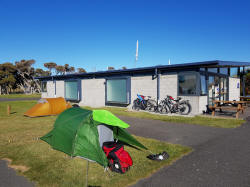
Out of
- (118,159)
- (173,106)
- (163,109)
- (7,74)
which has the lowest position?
(118,159)

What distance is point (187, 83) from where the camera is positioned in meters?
11.2

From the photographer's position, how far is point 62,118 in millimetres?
5129

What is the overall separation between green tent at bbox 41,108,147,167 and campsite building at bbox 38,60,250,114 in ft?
24.3

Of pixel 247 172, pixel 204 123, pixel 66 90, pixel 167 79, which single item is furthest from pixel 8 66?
pixel 247 172

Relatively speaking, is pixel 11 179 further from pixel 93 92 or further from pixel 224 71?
pixel 224 71

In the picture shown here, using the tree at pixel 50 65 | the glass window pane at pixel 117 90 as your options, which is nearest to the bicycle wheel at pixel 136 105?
the glass window pane at pixel 117 90

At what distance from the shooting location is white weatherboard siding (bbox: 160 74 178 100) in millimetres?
11742

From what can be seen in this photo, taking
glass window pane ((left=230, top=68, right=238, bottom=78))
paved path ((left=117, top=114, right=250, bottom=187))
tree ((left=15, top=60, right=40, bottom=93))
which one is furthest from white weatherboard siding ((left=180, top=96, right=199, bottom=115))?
tree ((left=15, top=60, right=40, bottom=93))

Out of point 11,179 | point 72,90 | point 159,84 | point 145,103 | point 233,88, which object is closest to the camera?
point 11,179

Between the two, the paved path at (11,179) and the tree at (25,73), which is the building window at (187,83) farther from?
the tree at (25,73)

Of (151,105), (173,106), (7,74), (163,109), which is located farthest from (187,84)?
(7,74)

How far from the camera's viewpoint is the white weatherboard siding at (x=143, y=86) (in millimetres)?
12867

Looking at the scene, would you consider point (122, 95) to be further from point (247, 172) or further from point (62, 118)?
point (247, 172)

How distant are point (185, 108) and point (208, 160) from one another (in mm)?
6994
